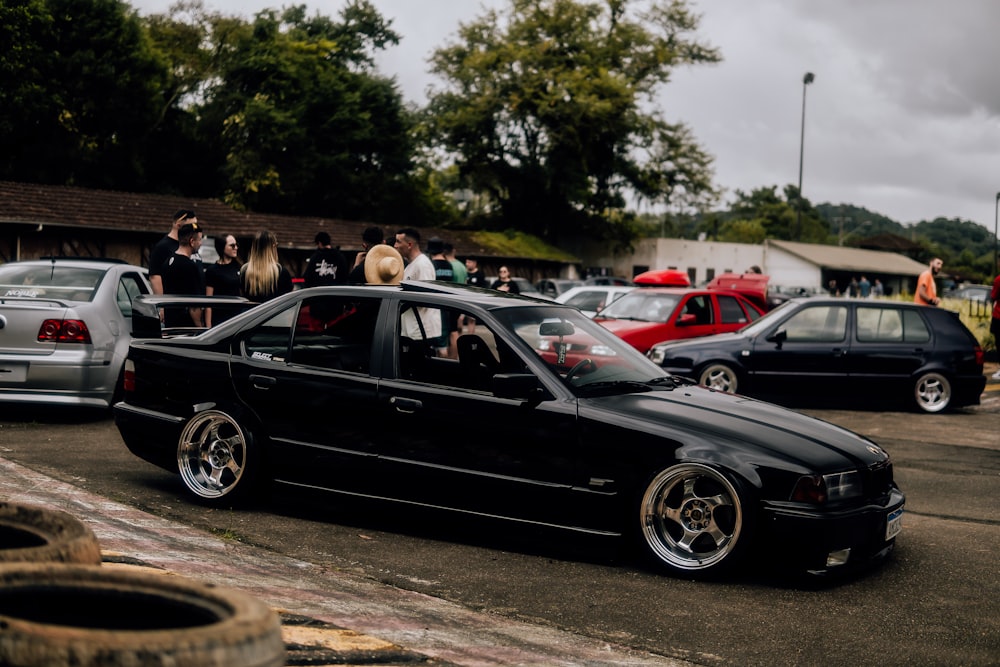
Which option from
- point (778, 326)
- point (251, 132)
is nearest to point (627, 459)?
point (778, 326)

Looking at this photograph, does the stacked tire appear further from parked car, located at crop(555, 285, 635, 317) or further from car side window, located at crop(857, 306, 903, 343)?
parked car, located at crop(555, 285, 635, 317)

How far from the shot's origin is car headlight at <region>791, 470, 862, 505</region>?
18.5ft

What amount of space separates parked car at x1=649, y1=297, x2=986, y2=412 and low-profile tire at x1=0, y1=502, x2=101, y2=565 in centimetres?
1165

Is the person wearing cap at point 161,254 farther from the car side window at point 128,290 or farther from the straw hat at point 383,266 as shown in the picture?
the straw hat at point 383,266

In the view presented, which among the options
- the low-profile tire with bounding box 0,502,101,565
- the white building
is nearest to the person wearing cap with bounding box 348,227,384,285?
the low-profile tire with bounding box 0,502,101,565

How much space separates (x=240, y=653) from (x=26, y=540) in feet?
3.90

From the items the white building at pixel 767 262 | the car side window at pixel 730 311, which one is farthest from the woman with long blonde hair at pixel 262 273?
the white building at pixel 767 262

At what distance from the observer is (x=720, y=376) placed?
14.3 meters

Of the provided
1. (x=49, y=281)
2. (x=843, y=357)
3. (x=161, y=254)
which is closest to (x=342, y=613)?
(x=49, y=281)

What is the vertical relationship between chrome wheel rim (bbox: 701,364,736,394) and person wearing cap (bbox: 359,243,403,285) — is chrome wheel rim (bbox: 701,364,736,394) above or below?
below

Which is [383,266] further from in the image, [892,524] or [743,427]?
[892,524]

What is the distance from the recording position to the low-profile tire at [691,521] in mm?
5734

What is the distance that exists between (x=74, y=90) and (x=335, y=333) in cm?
4536

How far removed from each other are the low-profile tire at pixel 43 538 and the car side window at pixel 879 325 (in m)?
12.8
